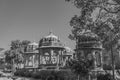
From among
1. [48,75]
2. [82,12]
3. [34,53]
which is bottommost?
[48,75]

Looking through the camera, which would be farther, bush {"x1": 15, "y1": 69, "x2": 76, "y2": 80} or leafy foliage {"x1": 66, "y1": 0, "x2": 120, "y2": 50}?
bush {"x1": 15, "y1": 69, "x2": 76, "y2": 80}

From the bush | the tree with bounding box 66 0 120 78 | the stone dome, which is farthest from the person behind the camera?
the stone dome

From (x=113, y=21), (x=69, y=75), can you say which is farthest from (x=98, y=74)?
(x=113, y=21)

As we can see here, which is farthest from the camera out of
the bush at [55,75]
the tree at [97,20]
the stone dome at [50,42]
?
the stone dome at [50,42]

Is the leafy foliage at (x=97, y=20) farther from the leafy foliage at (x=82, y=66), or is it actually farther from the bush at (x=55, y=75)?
the bush at (x=55, y=75)

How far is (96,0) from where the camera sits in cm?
1544

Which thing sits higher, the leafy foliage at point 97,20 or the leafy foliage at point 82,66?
the leafy foliage at point 97,20

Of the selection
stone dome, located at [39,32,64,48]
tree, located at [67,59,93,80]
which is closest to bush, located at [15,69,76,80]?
tree, located at [67,59,93,80]

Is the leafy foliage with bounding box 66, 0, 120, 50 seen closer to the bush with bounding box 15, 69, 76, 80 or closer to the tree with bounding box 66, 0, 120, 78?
the tree with bounding box 66, 0, 120, 78

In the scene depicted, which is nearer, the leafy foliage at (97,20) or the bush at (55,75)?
the leafy foliage at (97,20)

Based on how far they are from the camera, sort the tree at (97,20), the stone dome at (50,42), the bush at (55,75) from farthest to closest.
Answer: the stone dome at (50,42) < the bush at (55,75) < the tree at (97,20)

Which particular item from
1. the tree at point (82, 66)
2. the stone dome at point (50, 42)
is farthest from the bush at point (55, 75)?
the stone dome at point (50, 42)

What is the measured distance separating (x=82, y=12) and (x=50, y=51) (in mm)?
27327

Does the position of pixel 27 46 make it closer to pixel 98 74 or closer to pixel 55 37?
pixel 55 37
